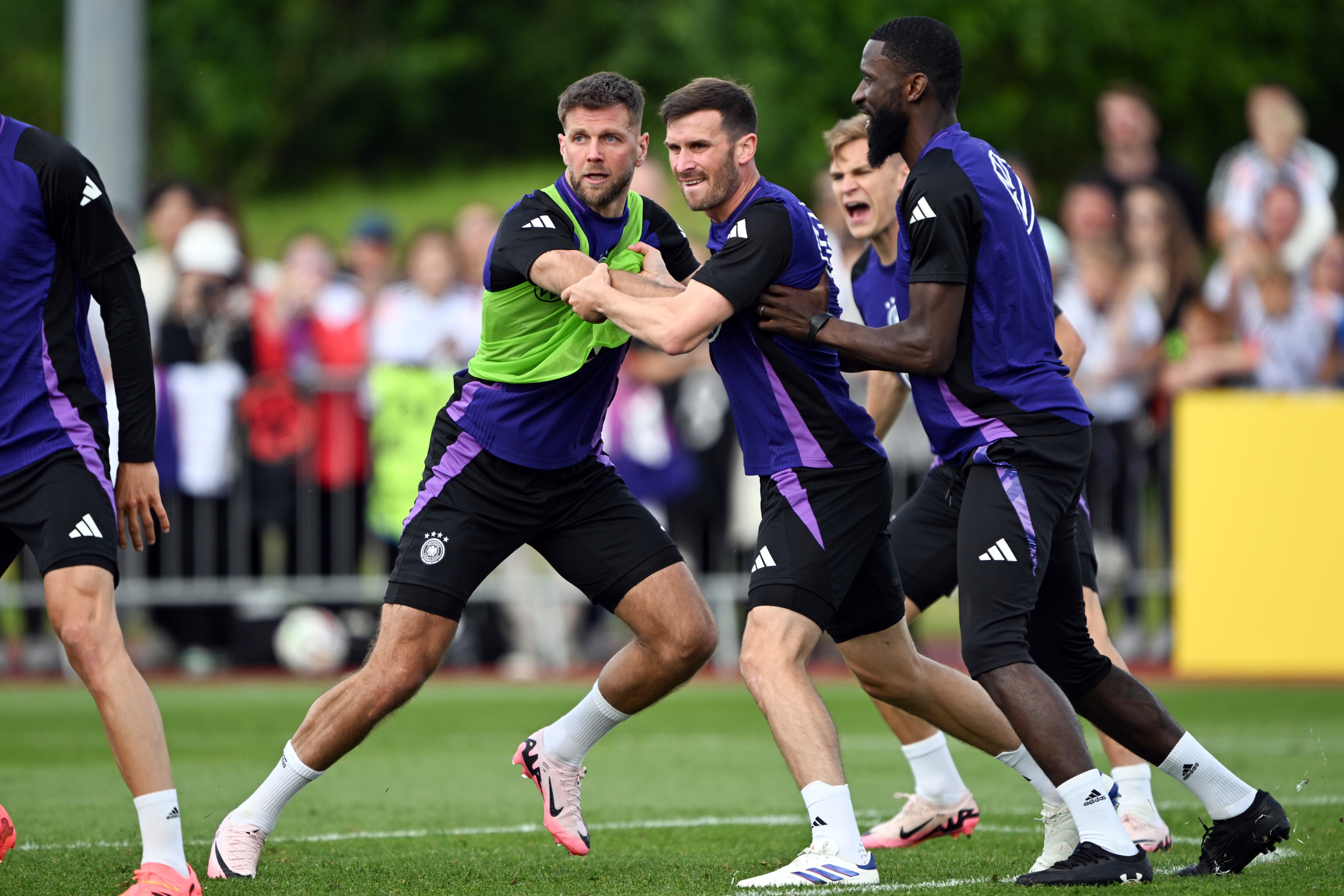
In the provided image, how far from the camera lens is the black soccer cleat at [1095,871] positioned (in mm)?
5445

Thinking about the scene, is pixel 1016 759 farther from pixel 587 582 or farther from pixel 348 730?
pixel 348 730

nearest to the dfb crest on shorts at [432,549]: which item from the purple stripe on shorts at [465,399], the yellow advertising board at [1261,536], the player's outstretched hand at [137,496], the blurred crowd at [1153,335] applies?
the purple stripe on shorts at [465,399]

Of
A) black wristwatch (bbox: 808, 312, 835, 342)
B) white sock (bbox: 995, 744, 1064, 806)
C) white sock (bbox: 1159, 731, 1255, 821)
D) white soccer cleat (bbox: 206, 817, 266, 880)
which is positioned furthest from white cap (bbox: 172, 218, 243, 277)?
white sock (bbox: 1159, 731, 1255, 821)

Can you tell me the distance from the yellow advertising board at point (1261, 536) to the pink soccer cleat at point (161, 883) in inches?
341

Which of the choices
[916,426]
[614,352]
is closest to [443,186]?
[916,426]

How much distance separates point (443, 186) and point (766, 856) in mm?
31779

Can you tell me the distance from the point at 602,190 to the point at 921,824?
2692 mm

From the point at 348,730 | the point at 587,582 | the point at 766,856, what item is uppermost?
the point at 587,582

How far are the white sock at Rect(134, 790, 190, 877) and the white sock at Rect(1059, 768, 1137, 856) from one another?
267cm

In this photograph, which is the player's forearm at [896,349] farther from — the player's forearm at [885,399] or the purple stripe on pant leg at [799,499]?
the player's forearm at [885,399]

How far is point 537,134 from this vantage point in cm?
3869

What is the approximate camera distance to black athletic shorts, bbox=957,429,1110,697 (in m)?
5.53

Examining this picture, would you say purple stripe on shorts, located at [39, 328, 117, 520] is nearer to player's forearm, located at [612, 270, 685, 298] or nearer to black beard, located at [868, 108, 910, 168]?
player's forearm, located at [612, 270, 685, 298]

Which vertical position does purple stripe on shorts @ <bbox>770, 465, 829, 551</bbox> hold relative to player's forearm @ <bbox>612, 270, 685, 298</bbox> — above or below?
below
